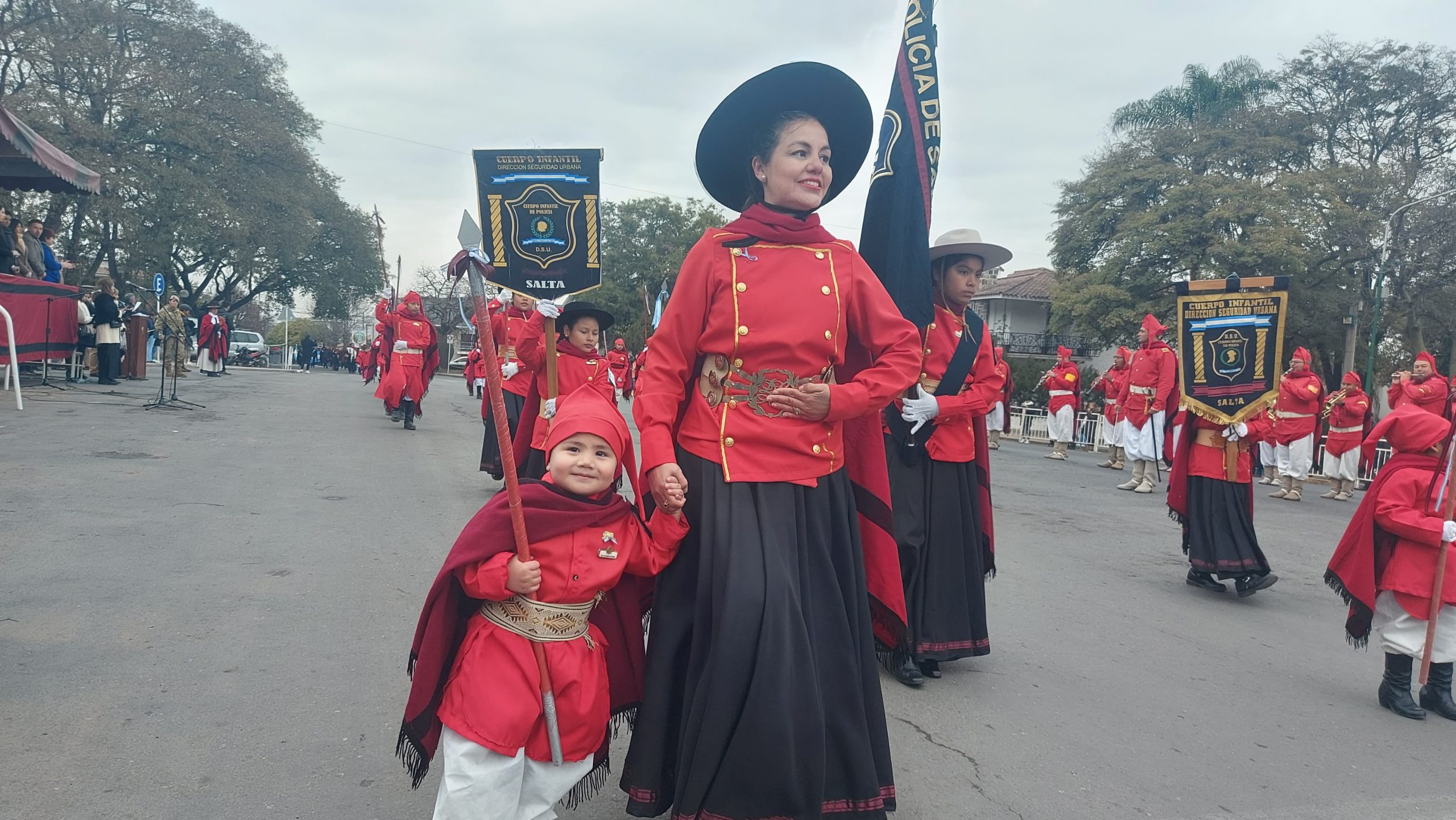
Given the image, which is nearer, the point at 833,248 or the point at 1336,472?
the point at 833,248

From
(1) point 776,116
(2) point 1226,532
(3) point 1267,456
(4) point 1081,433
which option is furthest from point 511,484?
(4) point 1081,433

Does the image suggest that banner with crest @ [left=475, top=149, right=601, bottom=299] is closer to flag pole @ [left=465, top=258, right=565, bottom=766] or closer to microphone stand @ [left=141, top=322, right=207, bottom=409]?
flag pole @ [left=465, top=258, right=565, bottom=766]

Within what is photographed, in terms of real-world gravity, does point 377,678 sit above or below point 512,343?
below

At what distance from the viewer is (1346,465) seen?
48.3 feet

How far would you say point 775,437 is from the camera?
9.41ft

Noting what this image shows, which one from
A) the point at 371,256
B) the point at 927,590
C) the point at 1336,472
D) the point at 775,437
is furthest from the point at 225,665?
the point at 371,256

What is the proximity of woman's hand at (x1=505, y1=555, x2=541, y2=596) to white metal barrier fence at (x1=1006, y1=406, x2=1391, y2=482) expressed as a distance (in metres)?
15.6

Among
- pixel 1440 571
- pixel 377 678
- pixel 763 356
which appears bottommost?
pixel 377 678

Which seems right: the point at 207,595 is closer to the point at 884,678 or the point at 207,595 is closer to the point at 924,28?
the point at 884,678

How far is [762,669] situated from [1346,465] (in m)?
15.3

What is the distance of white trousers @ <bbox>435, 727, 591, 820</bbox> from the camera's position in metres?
2.56

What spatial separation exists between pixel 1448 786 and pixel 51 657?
5.65 meters

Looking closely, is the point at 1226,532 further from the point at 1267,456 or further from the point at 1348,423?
the point at 1267,456

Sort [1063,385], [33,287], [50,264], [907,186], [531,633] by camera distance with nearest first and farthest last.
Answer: [531,633]
[907,186]
[33,287]
[50,264]
[1063,385]
